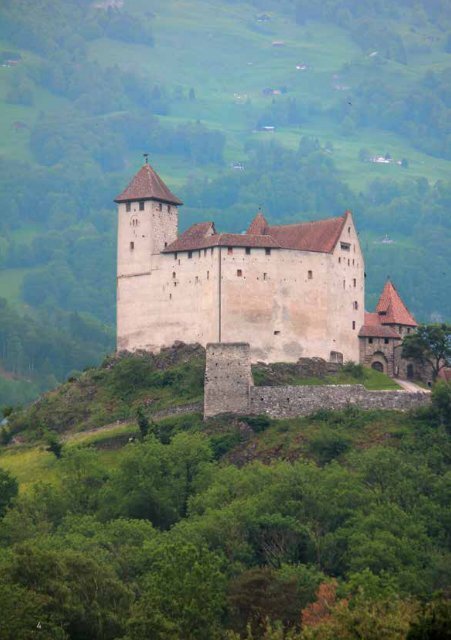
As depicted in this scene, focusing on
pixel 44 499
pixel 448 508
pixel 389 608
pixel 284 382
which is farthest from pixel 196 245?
pixel 389 608

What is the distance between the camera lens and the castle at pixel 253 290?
115 metres

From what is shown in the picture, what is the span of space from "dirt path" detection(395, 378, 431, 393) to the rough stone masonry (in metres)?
3.40

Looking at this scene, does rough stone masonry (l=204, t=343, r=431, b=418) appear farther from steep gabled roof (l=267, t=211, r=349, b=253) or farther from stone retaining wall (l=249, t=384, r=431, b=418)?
steep gabled roof (l=267, t=211, r=349, b=253)

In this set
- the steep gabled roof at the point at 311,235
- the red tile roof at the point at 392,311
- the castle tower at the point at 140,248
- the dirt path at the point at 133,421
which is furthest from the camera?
the red tile roof at the point at 392,311

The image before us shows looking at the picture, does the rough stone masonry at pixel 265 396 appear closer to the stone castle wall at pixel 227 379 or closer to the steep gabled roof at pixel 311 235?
the stone castle wall at pixel 227 379

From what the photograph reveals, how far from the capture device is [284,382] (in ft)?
372

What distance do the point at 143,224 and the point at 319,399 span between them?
20.5m

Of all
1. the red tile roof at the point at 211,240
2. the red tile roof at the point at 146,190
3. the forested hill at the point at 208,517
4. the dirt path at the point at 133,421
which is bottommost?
the forested hill at the point at 208,517

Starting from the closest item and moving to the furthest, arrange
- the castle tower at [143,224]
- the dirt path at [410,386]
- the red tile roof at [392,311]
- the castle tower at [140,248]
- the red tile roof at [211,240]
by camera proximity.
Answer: the dirt path at [410,386] < the red tile roof at [211,240] < the castle tower at [140,248] < the red tile roof at [392,311] < the castle tower at [143,224]

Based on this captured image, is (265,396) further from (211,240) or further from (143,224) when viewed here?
(143,224)

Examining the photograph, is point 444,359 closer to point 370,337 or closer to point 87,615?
point 370,337

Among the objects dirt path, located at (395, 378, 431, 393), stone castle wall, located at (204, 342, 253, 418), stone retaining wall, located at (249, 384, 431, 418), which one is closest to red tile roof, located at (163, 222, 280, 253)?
stone castle wall, located at (204, 342, 253, 418)

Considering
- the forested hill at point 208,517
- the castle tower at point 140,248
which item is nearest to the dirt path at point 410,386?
the forested hill at point 208,517

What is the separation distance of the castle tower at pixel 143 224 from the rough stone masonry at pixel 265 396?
14222 mm
